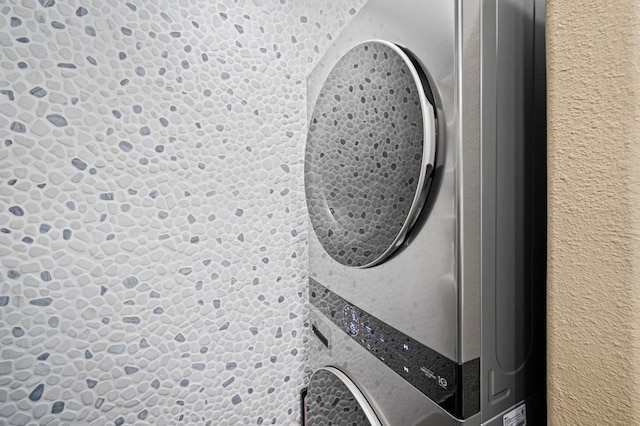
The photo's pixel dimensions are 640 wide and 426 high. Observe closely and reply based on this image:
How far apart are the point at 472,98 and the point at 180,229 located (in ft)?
3.27

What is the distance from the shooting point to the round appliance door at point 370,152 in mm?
635

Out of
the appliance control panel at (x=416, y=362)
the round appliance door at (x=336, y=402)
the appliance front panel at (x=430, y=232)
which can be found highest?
the appliance front panel at (x=430, y=232)

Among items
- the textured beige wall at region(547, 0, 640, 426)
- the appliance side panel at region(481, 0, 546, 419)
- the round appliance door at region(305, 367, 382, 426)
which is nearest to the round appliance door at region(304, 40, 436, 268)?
the appliance side panel at region(481, 0, 546, 419)

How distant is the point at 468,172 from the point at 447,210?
3.1 inches

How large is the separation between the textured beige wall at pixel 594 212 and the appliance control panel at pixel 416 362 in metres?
0.17

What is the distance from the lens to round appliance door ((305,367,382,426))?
83 cm

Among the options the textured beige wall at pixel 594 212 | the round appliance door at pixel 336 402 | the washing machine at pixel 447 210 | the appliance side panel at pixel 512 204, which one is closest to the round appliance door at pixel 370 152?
the washing machine at pixel 447 210

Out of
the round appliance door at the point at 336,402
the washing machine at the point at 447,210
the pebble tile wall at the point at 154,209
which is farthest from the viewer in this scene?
the pebble tile wall at the point at 154,209

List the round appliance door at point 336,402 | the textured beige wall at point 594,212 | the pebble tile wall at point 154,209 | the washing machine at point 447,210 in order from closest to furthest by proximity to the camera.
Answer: the textured beige wall at point 594,212 < the washing machine at point 447,210 < the round appliance door at point 336,402 < the pebble tile wall at point 154,209

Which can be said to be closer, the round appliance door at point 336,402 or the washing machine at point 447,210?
the washing machine at point 447,210

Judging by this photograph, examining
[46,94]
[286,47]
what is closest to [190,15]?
[286,47]

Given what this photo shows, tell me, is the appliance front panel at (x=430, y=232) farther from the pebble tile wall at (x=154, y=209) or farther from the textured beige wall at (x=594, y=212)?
the pebble tile wall at (x=154, y=209)

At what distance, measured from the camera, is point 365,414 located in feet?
2.65

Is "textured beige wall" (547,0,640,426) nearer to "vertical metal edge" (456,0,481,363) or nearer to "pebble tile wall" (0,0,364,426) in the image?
"vertical metal edge" (456,0,481,363)
